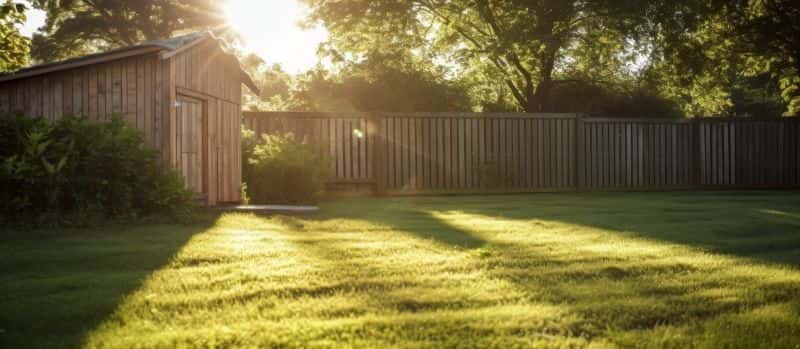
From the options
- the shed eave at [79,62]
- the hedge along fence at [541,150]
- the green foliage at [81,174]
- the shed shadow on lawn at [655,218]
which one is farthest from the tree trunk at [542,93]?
the green foliage at [81,174]

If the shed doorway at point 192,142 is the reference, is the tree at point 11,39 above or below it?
above

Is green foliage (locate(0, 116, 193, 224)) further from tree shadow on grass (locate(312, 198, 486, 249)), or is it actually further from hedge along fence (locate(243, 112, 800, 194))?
hedge along fence (locate(243, 112, 800, 194))

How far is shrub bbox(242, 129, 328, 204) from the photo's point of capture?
11195mm

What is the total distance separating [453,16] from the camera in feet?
62.0

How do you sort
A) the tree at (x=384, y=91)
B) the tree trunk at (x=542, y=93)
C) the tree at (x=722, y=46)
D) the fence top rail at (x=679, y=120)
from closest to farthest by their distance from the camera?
1. the fence top rail at (x=679, y=120)
2. the tree at (x=722, y=46)
3. the tree trunk at (x=542, y=93)
4. the tree at (x=384, y=91)

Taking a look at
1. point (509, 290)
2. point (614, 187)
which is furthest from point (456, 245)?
point (614, 187)

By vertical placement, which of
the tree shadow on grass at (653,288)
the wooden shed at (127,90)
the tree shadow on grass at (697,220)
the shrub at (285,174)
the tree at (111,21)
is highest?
the tree at (111,21)

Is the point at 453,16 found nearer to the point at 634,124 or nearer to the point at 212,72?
the point at 634,124

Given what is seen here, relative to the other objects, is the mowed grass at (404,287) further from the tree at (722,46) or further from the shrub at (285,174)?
the tree at (722,46)

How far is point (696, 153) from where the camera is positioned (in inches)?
630

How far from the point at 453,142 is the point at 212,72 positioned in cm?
593

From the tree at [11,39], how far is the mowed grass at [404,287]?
3.69 m

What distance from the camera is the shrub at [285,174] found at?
36.7ft

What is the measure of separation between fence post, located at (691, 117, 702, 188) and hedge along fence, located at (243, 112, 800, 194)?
3cm
